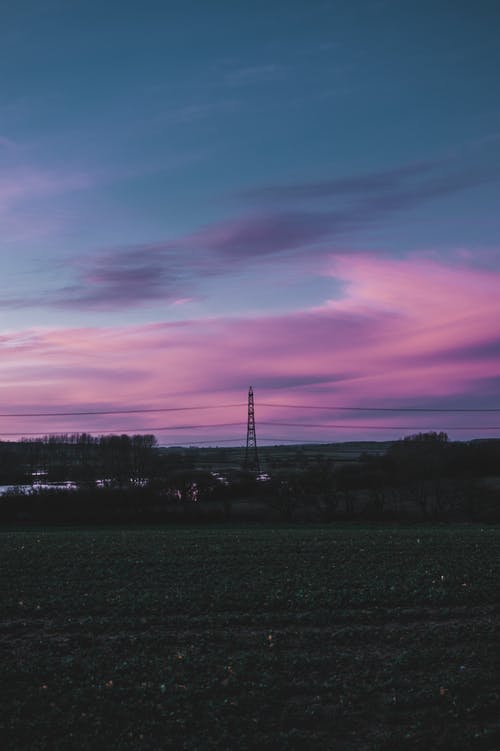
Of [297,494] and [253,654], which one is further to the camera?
[297,494]

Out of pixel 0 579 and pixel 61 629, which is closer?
pixel 61 629

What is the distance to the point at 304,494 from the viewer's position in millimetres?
73188

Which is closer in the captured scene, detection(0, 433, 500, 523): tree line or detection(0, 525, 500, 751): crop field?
detection(0, 525, 500, 751): crop field

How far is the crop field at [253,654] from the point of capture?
11547 mm

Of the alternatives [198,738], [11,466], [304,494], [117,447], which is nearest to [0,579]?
[198,738]

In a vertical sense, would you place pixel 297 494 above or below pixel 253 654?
below

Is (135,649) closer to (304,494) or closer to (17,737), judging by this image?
(17,737)

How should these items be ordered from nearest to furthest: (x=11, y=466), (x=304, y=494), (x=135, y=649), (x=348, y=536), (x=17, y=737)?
(x=17, y=737), (x=135, y=649), (x=348, y=536), (x=304, y=494), (x=11, y=466)

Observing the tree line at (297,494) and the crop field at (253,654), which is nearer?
the crop field at (253,654)

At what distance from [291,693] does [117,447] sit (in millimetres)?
→ 133257

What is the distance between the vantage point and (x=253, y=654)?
15.1 meters

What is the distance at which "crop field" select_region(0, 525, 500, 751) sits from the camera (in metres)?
11.5

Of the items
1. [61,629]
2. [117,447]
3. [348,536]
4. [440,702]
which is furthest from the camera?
[117,447]

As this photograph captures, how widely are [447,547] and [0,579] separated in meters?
20.0
